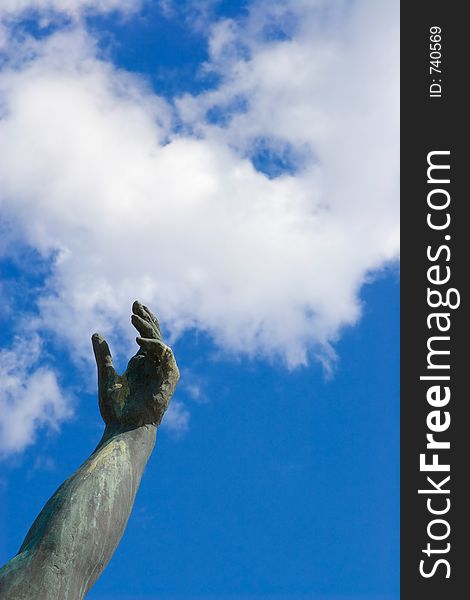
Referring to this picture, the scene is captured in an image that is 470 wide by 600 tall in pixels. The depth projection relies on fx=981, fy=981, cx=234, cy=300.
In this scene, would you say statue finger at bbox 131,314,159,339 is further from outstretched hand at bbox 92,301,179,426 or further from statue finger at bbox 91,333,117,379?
statue finger at bbox 91,333,117,379

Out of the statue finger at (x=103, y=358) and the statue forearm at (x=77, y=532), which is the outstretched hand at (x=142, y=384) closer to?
the statue finger at (x=103, y=358)

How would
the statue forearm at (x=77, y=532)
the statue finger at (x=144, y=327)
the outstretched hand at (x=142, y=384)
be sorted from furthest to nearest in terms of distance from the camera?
the statue finger at (x=144, y=327) → the outstretched hand at (x=142, y=384) → the statue forearm at (x=77, y=532)

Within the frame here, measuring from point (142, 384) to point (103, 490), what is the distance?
1.19 m

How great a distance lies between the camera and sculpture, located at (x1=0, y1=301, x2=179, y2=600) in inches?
277

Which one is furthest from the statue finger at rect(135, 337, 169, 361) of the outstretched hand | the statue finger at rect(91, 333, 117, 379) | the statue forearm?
the statue forearm

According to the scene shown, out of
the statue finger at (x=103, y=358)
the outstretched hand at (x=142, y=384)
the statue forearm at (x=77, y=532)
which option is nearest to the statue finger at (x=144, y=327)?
the outstretched hand at (x=142, y=384)

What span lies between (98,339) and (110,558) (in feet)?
6.72

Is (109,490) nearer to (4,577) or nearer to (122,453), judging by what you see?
(122,453)

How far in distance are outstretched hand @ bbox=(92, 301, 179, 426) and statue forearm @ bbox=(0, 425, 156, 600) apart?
1.43ft

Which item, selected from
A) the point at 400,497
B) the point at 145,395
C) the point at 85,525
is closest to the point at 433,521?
the point at 400,497

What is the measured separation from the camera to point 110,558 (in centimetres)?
748

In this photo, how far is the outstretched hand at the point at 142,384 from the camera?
26.9 feet

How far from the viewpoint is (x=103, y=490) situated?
24.4 ft

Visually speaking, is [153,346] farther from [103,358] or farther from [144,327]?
[103,358]
